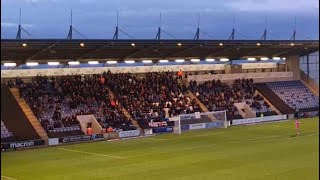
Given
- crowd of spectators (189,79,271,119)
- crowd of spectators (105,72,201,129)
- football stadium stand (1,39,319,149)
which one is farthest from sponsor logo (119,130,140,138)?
crowd of spectators (189,79,271,119)

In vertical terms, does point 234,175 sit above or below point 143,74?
below

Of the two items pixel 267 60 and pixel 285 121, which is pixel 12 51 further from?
pixel 267 60

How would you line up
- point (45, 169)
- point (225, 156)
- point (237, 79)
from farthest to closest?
point (237, 79) → point (225, 156) → point (45, 169)

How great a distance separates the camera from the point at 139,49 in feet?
155

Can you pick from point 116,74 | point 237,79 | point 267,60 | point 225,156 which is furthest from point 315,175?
point 267,60

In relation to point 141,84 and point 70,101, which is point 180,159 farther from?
point 141,84

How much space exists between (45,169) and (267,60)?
4471 centimetres

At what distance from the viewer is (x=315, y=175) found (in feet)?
69.3

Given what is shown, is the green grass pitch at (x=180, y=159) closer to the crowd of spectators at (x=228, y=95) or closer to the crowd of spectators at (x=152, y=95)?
the crowd of spectators at (x=152, y=95)

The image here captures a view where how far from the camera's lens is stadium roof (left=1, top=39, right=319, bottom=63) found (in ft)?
131

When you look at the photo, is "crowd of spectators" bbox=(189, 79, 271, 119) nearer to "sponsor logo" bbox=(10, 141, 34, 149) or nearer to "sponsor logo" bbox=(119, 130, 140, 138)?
"sponsor logo" bbox=(119, 130, 140, 138)

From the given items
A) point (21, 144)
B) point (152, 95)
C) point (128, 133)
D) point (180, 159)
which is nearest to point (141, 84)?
point (152, 95)

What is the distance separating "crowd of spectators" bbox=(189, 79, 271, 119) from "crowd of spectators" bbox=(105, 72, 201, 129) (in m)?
1.83

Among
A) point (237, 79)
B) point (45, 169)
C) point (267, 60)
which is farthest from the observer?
point (267, 60)
